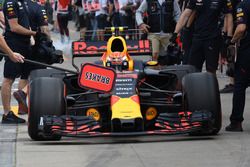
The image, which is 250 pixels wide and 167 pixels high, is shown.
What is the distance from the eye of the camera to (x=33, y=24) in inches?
520

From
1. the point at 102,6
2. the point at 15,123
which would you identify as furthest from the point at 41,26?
the point at 102,6

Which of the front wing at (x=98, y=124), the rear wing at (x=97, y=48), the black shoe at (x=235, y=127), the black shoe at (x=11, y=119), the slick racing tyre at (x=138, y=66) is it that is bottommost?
the black shoe at (x=11, y=119)

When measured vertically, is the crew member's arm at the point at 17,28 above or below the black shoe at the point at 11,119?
above

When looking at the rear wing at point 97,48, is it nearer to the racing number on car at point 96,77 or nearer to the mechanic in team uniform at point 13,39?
the mechanic in team uniform at point 13,39

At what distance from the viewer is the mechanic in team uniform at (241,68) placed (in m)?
10.7

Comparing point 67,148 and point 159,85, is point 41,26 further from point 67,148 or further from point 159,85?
point 67,148

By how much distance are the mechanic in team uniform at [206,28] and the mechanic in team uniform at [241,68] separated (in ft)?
4.73

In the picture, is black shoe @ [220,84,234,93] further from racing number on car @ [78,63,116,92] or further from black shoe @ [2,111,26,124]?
racing number on car @ [78,63,116,92]

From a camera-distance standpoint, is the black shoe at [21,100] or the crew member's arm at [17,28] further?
the black shoe at [21,100]

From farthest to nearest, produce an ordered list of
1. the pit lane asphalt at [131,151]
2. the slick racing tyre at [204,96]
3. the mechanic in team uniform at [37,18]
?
the mechanic in team uniform at [37,18] < the slick racing tyre at [204,96] < the pit lane asphalt at [131,151]

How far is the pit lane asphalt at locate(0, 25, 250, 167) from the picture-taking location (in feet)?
28.6

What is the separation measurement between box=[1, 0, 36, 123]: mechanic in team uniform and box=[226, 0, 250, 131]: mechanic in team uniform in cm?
298

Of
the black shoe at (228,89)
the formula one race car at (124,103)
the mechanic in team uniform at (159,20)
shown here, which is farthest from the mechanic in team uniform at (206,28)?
the mechanic in team uniform at (159,20)

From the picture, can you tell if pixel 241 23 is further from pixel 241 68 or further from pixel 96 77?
pixel 96 77
